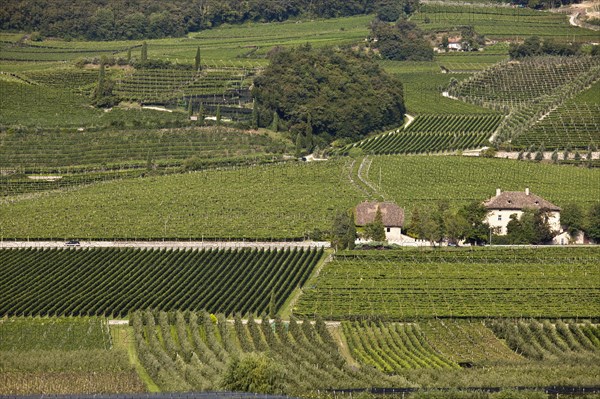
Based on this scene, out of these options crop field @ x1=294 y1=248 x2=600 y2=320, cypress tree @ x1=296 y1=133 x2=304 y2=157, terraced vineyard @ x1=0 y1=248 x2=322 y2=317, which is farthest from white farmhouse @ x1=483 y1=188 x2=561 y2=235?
cypress tree @ x1=296 y1=133 x2=304 y2=157

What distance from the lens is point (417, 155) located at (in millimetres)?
144125

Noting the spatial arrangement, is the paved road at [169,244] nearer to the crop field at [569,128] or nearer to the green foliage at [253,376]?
the green foliage at [253,376]

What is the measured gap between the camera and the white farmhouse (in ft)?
387

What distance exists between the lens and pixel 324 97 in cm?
15475

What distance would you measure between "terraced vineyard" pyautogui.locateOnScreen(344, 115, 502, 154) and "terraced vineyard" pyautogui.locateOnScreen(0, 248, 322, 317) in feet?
121

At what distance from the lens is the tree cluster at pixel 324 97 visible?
15212cm

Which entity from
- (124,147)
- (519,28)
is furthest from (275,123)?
(519,28)

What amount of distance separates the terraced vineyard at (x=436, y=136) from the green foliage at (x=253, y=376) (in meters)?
65.7

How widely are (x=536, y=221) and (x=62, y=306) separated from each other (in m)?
33.0

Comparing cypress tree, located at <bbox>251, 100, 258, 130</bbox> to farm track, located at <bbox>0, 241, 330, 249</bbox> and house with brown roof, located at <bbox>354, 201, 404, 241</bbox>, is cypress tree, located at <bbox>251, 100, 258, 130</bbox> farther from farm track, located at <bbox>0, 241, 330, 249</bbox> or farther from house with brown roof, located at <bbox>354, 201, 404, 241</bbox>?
farm track, located at <bbox>0, 241, 330, 249</bbox>

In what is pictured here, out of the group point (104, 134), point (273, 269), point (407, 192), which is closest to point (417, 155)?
point (407, 192)

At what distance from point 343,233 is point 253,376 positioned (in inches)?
1317

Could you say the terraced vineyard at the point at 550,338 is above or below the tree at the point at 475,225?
above

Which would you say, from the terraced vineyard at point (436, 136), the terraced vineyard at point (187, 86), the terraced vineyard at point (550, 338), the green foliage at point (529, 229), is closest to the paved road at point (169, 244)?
the green foliage at point (529, 229)
